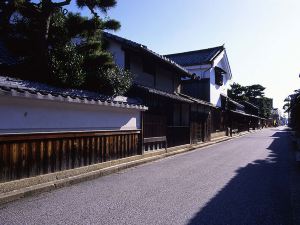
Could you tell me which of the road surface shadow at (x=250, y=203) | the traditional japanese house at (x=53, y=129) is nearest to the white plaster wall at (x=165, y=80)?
the traditional japanese house at (x=53, y=129)

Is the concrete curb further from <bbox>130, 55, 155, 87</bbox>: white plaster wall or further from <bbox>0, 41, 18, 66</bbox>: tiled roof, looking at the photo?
<bbox>0, 41, 18, 66</bbox>: tiled roof

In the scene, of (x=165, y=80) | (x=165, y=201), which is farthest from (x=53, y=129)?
(x=165, y=80)

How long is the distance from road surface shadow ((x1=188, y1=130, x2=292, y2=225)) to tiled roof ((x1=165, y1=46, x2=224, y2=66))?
20637 millimetres

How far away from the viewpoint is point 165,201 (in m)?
6.75

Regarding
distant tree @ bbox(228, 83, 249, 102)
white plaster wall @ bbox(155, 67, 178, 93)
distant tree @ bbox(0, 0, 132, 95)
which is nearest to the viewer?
distant tree @ bbox(0, 0, 132, 95)

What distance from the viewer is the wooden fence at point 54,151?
23.3 ft

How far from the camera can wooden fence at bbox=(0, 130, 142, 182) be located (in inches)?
280

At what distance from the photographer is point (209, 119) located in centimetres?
2630

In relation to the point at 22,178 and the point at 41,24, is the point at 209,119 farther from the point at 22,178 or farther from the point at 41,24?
the point at 22,178

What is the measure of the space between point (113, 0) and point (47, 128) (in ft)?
17.7

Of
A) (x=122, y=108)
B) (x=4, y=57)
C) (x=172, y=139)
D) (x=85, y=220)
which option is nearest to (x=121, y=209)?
(x=85, y=220)

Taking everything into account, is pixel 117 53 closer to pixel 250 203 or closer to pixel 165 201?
pixel 165 201

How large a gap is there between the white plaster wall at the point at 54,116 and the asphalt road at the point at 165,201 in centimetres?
184

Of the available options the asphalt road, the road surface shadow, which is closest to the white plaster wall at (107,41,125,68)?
the asphalt road
